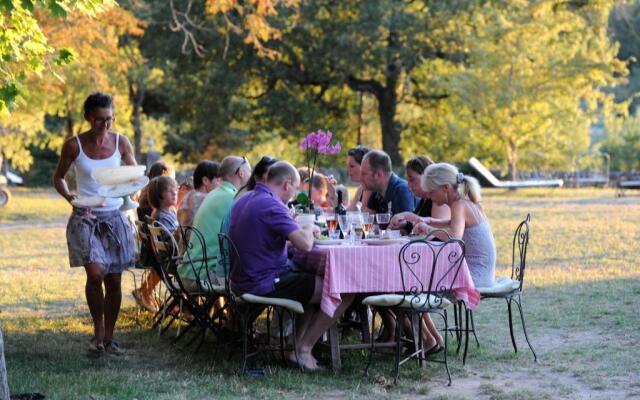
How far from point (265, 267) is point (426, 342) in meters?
1.38

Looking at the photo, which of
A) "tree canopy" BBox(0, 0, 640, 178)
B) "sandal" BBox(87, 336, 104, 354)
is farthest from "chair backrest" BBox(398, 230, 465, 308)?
"tree canopy" BBox(0, 0, 640, 178)

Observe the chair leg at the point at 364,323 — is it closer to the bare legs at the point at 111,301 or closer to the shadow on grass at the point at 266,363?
the shadow on grass at the point at 266,363

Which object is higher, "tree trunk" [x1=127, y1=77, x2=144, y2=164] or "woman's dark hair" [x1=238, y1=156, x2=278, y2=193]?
"tree trunk" [x1=127, y1=77, x2=144, y2=164]

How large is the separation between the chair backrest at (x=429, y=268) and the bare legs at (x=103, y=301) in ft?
7.55

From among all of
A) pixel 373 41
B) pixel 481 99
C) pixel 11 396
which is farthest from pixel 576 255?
pixel 481 99

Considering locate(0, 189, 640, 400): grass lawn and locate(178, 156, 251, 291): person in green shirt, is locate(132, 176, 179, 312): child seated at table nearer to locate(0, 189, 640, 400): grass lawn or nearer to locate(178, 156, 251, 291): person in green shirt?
locate(178, 156, 251, 291): person in green shirt

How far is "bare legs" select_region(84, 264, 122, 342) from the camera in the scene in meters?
7.73

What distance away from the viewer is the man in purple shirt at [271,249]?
273 inches

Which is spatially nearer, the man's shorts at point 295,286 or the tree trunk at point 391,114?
the man's shorts at point 295,286

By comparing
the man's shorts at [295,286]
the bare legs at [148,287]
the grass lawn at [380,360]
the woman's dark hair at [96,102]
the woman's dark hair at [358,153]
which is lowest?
the grass lawn at [380,360]

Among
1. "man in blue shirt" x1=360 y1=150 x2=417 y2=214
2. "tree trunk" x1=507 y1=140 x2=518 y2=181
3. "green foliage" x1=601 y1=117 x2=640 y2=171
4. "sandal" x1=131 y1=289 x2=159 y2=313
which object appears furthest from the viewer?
"green foliage" x1=601 y1=117 x2=640 y2=171

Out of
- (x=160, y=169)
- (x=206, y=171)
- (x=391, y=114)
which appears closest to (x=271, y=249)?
→ (x=206, y=171)

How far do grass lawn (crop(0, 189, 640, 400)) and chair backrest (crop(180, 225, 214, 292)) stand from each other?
0.58 m

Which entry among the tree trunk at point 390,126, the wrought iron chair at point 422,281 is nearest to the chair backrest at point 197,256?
the wrought iron chair at point 422,281
